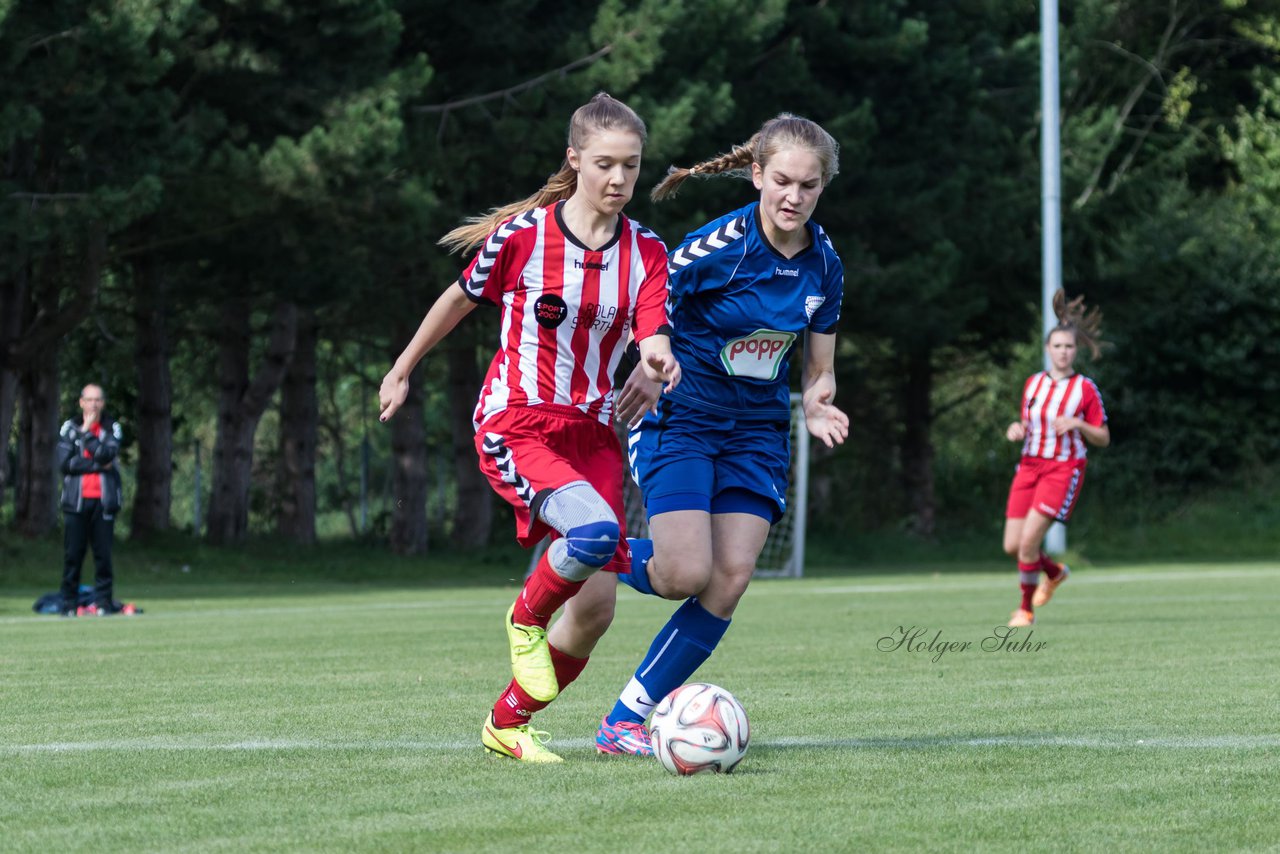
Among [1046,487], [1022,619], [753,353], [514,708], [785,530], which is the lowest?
[1022,619]

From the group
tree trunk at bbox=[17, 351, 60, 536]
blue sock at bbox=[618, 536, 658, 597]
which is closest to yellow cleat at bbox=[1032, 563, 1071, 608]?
blue sock at bbox=[618, 536, 658, 597]

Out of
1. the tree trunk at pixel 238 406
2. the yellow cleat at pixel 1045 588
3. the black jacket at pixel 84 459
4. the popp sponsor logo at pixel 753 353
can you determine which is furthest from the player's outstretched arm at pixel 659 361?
the tree trunk at pixel 238 406

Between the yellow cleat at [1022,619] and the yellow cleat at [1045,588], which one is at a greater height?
the yellow cleat at [1045,588]

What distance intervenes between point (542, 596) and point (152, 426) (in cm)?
2124

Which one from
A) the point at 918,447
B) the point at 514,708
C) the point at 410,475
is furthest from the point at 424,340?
the point at 918,447

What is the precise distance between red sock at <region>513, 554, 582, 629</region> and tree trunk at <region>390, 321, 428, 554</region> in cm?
2162

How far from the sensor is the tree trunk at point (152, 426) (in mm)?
25922

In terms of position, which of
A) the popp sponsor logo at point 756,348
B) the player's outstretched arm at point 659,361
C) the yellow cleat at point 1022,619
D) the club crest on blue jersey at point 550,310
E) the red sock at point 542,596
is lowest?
the yellow cleat at point 1022,619

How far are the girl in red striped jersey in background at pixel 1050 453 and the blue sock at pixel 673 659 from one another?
7349 mm

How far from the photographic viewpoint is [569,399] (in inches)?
234

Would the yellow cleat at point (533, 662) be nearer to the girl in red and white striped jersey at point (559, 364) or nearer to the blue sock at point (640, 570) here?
the girl in red and white striped jersey at point (559, 364)

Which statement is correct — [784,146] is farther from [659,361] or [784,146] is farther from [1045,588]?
[1045,588]

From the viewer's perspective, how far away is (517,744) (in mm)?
5789

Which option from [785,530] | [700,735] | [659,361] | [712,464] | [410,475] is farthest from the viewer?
[410,475]
